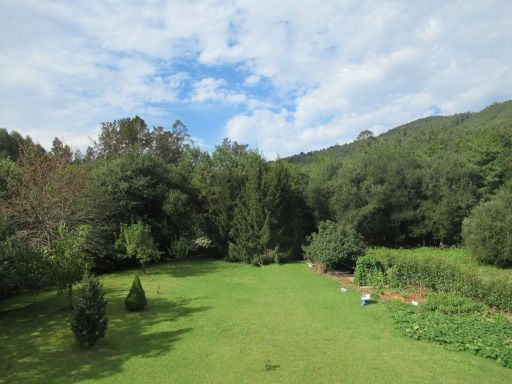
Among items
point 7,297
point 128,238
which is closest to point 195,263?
point 128,238

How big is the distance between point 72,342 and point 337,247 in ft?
41.9

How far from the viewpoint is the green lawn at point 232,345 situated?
8.01 metres

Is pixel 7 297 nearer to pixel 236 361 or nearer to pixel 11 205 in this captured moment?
pixel 11 205

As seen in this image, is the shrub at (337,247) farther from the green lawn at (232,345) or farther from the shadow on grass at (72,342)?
the shadow on grass at (72,342)

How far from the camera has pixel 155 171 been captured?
79.1 feet

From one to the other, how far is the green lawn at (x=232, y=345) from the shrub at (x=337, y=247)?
3597 millimetres

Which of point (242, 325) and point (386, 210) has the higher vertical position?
point (386, 210)

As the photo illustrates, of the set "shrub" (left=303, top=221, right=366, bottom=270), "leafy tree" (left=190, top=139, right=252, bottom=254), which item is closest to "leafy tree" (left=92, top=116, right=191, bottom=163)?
"leafy tree" (left=190, top=139, right=252, bottom=254)

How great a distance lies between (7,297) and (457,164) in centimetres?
3125

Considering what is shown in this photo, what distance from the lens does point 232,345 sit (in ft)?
31.6

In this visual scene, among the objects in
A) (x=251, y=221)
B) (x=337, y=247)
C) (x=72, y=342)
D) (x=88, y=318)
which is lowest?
(x=72, y=342)

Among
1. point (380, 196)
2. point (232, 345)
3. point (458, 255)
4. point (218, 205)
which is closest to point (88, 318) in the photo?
point (232, 345)

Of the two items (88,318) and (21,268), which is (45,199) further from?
(88,318)

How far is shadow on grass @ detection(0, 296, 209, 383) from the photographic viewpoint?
27.3 feet
